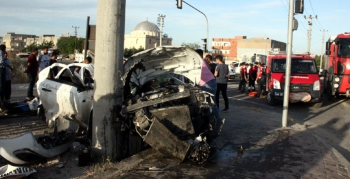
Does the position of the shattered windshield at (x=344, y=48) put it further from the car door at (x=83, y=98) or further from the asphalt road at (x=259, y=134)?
the car door at (x=83, y=98)

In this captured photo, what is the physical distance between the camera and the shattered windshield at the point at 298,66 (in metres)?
15.5

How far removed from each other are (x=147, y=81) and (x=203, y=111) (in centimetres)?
152

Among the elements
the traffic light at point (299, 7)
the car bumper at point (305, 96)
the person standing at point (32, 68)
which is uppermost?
the traffic light at point (299, 7)

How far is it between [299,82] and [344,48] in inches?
145

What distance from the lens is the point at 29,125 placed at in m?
8.89

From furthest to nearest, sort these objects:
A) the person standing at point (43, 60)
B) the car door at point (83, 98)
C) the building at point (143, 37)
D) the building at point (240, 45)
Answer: the building at point (143, 37) < the building at point (240, 45) < the person standing at point (43, 60) < the car door at point (83, 98)

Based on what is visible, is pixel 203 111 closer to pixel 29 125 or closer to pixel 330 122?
pixel 29 125

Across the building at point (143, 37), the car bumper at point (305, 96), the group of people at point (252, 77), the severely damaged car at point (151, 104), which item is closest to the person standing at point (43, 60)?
the severely damaged car at point (151, 104)

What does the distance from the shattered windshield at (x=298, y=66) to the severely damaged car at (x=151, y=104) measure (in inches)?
331

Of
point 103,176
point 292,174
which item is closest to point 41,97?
point 103,176

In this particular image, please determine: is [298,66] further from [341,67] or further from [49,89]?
[49,89]

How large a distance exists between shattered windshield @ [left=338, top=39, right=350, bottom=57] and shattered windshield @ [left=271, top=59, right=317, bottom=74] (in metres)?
1.90

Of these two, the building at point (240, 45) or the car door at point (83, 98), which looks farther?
the building at point (240, 45)

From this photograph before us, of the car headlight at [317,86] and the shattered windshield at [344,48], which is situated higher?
the shattered windshield at [344,48]
